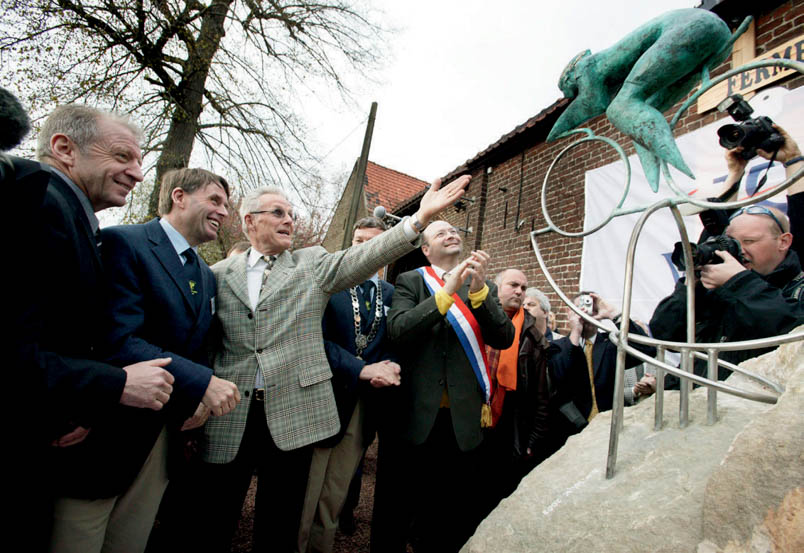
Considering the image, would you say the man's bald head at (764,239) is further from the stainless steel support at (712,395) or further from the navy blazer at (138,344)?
the navy blazer at (138,344)

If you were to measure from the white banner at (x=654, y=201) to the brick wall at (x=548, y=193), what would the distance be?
0.14 metres

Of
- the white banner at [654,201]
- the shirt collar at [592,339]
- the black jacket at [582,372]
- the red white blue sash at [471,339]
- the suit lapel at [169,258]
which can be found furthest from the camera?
the white banner at [654,201]

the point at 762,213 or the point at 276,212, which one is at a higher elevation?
the point at 762,213

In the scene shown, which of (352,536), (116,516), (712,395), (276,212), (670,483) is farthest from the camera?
(352,536)

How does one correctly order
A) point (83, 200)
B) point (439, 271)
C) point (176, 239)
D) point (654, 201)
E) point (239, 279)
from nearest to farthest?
point (83, 200)
point (176, 239)
point (239, 279)
point (439, 271)
point (654, 201)

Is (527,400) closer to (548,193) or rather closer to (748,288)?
(748,288)

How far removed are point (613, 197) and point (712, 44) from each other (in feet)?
11.2

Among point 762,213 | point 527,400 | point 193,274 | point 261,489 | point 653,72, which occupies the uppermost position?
point 653,72

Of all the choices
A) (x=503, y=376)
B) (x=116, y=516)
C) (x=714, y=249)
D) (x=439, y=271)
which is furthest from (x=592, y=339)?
(x=116, y=516)

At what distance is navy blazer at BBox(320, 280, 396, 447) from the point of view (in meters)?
1.90

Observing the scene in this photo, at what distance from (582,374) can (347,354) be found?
1395mm

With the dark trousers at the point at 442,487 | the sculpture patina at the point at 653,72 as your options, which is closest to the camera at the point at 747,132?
the sculpture patina at the point at 653,72

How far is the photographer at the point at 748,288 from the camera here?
1.26 m

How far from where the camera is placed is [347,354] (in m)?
Answer: 1.93
